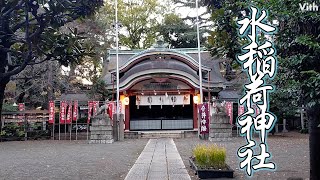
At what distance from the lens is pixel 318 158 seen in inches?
239

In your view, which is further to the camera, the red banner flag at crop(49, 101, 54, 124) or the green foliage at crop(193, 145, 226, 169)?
the red banner flag at crop(49, 101, 54, 124)

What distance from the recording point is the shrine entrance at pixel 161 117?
23.6 metres

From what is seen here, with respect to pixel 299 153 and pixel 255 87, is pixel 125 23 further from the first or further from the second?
pixel 255 87

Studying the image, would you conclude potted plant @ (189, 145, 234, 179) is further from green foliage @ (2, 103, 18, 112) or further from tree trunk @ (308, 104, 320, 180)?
green foliage @ (2, 103, 18, 112)

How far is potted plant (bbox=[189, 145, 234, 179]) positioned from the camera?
304 inches

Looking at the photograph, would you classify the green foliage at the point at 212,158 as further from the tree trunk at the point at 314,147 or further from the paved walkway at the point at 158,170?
the tree trunk at the point at 314,147

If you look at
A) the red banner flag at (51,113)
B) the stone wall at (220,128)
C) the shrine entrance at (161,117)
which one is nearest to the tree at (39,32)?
the stone wall at (220,128)

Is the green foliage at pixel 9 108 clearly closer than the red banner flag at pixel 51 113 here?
No

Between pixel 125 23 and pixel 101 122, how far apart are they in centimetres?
1794

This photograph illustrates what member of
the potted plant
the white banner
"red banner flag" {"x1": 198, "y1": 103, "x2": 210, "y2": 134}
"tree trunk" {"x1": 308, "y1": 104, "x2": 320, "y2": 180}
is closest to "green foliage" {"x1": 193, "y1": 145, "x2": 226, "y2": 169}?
the potted plant

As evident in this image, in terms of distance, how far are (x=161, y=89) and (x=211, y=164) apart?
1538 cm

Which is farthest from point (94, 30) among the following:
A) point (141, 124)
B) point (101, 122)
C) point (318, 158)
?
point (318, 158)

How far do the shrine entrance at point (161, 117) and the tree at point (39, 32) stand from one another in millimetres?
18247

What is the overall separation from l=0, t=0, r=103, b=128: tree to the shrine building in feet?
55.5
